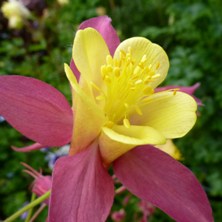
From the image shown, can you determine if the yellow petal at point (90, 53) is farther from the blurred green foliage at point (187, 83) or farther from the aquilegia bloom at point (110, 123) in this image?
the blurred green foliage at point (187, 83)

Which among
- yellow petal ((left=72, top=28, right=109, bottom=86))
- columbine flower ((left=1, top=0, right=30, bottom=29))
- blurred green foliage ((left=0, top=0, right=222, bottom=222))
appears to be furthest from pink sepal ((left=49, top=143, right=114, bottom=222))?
columbine flower ((left=1, top=0, right=30, bottom=29))

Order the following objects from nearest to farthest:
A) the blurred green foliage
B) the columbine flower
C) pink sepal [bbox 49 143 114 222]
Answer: pink sepal [bbox 49 143 114 222], the blurred green foliage, the columbine flower

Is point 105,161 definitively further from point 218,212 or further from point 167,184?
point 218,212

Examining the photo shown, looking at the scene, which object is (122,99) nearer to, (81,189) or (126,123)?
(126,123)

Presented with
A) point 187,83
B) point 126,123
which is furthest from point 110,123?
point 187,83

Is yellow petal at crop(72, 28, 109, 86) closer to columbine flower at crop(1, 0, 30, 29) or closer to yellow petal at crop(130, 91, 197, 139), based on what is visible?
yellow petal at crop(130, 91, 197, 139)

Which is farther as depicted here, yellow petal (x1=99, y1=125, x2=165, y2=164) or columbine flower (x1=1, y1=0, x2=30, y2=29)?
columbine flower (x1=1, y1=0, x2=30, y2=29)

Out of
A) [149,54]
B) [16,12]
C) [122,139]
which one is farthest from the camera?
[16,12]

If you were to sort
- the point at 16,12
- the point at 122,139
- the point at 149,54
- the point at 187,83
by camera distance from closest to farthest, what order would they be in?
the point at 122,139
the point at 149,54
the point at 187,83
the point at 16,12
